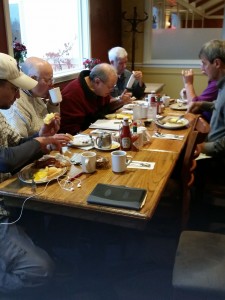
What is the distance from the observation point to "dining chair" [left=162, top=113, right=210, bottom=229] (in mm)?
1638

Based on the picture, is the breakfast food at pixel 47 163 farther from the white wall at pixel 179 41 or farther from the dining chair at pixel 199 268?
the white wall at pixel 179 41

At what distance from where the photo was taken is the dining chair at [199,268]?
113 cm

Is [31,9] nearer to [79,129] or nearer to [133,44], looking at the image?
[79,129]

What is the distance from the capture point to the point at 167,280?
1.76 metres

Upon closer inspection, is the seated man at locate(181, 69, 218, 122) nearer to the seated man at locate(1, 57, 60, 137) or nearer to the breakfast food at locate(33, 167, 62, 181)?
the seated man at locate(1, 57, 60, 137)

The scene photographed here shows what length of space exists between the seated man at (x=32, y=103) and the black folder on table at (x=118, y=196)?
797 mm

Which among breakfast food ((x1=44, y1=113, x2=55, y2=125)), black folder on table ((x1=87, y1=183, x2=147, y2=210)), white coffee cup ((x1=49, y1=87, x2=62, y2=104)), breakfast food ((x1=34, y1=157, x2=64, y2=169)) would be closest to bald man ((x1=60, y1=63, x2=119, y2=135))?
white coffee cup ((x1=49, y1=87, x2=62, y2=104))

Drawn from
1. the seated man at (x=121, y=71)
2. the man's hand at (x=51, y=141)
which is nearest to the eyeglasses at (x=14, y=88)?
the man's hand at (x=51, y=141)

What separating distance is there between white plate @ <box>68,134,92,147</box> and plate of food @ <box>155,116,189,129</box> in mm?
613

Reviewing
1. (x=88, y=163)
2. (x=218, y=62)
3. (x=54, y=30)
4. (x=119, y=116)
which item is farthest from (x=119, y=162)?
(x=54, y=30)

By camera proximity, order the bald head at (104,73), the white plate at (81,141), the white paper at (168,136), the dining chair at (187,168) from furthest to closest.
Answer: the bald head at (104,73) → the white paper at (168,136) → the white plate at (81,141) → the dining chair at (187,168)

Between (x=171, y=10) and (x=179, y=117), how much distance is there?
3681mm

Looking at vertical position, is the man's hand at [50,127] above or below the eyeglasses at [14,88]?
below

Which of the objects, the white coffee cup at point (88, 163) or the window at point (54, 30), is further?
the window at point (54, 30)
